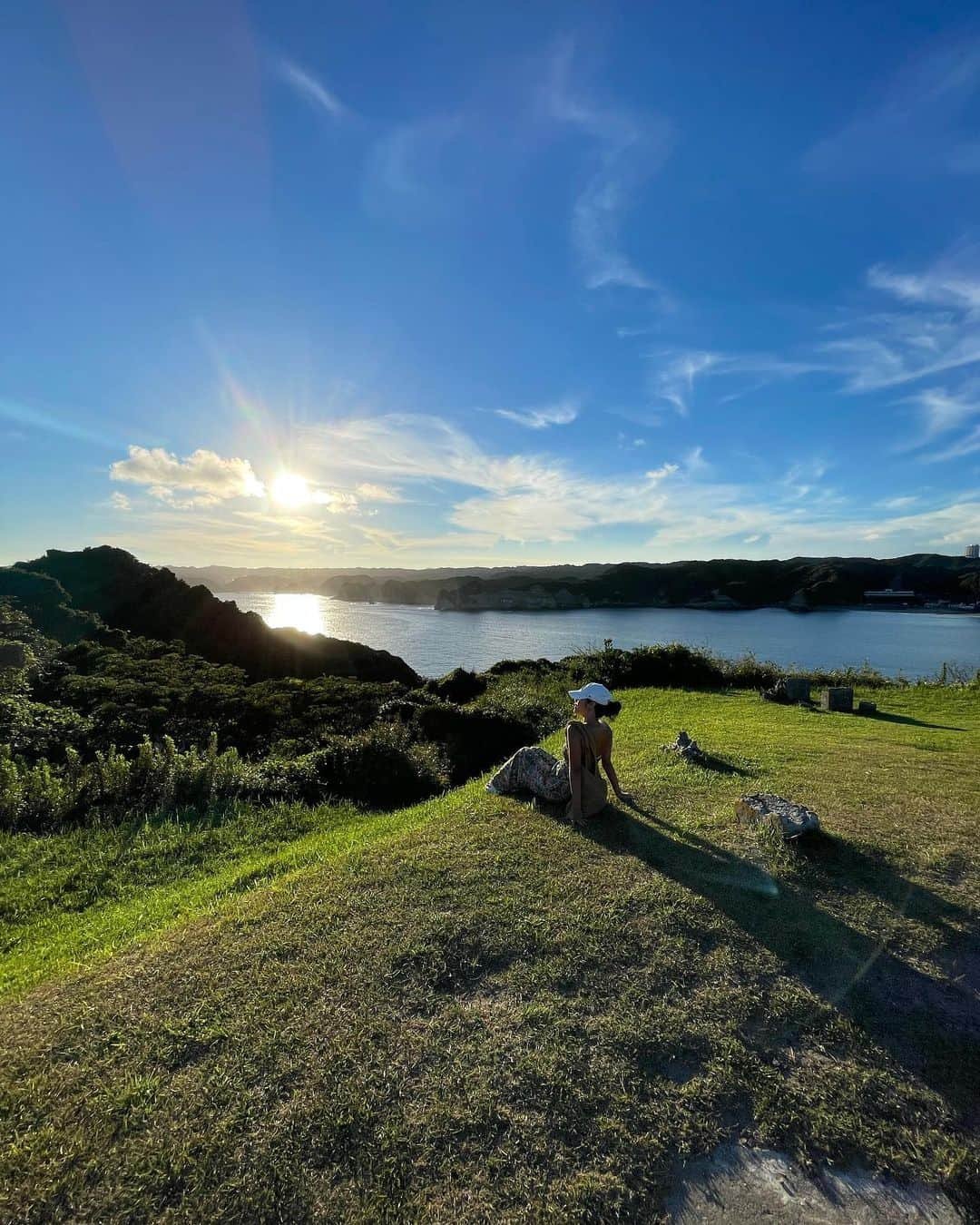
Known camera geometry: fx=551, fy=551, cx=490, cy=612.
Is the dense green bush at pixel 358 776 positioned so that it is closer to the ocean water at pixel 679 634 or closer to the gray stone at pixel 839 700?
the gray stone at pixel 839 700

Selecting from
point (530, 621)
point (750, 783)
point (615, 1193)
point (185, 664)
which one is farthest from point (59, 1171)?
point (530, 621)

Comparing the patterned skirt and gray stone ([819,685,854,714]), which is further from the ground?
the patterned skirt

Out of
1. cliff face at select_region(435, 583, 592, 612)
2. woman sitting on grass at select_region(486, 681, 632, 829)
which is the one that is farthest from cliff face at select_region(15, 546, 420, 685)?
cliff face at select_region(435, 583, 592, 612)

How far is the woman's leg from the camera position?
6.09m

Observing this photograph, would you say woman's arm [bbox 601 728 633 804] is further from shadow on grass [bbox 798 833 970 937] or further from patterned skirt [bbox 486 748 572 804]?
shadow on grass [bbox 798 833 970 937]

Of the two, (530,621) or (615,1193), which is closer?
(615,1193)

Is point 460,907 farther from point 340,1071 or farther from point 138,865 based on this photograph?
point 138,865

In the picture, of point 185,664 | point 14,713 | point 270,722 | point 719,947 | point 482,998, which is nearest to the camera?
point 482,998

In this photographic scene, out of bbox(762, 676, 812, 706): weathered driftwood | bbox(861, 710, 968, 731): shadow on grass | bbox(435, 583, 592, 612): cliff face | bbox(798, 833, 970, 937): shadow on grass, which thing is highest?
bbox(435, 583, 592, 612): cliff face

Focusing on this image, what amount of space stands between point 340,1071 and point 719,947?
238 centimetres

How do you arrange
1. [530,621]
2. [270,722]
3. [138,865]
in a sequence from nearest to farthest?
1. [138,865]
2. [270,722]
3. [530,621]

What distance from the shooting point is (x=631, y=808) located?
5855 millimetres

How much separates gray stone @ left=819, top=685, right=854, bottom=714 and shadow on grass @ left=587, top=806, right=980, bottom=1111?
8.39m

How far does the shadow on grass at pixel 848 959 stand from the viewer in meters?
2.81
